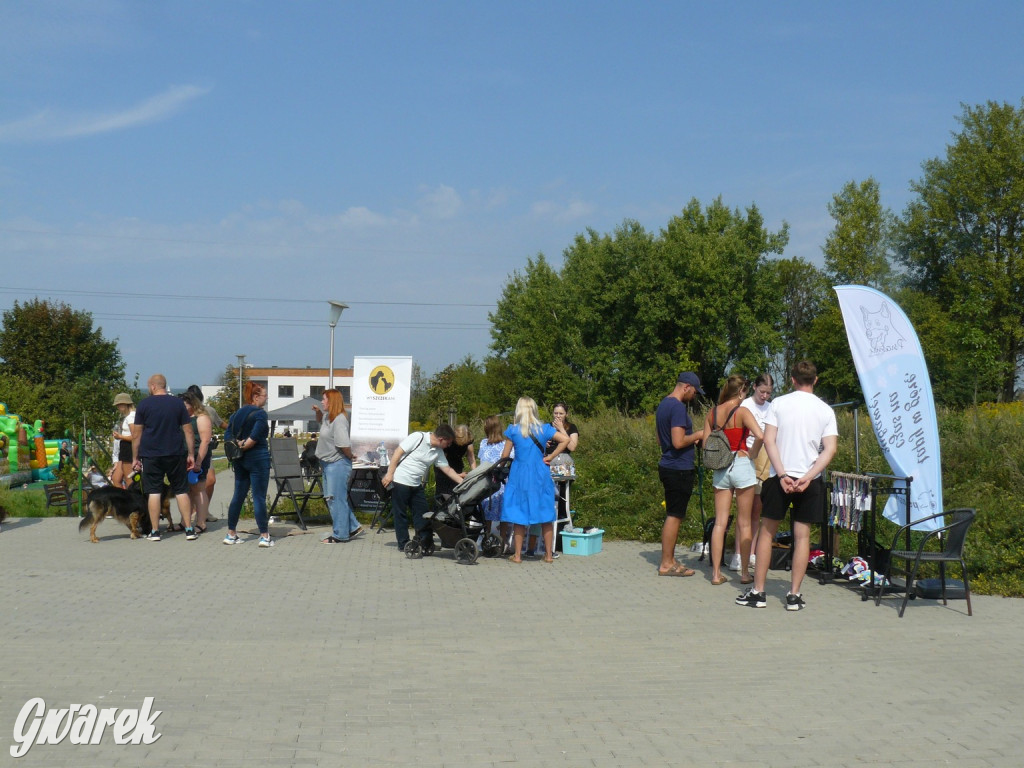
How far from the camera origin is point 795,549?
7879mm

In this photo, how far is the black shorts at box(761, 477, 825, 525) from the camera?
7844 millimetres

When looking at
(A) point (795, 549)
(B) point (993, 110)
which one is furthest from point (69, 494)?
(B) point (993, 110)

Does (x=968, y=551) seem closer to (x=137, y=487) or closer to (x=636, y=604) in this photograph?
(x=636, y=604)

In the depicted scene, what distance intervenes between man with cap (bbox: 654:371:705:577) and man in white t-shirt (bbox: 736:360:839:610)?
1.26 m

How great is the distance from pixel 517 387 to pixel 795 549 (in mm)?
46618

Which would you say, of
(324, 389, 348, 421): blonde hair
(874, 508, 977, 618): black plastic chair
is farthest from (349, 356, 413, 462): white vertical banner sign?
(874, 508, 977, 618): black plastic chair

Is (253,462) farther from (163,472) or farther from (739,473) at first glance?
(739,473)

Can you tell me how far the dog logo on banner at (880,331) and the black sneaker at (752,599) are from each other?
2723mm

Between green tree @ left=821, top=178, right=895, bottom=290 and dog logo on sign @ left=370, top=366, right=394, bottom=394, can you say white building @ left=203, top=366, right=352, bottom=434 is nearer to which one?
green tree @ left=821, top=178, right=895, bottom=290

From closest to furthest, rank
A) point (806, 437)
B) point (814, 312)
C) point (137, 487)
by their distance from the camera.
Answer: point (806, 437), point (137, 487), point (814, 312)

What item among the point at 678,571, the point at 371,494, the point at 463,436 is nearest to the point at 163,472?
the point at 371,494

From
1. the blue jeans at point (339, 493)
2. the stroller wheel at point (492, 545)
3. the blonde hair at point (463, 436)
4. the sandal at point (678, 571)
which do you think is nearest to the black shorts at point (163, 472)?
the blue jeans at point (339, 493)

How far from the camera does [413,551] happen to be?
35.0ft

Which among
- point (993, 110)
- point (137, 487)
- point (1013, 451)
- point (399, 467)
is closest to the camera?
point (399, 467)
